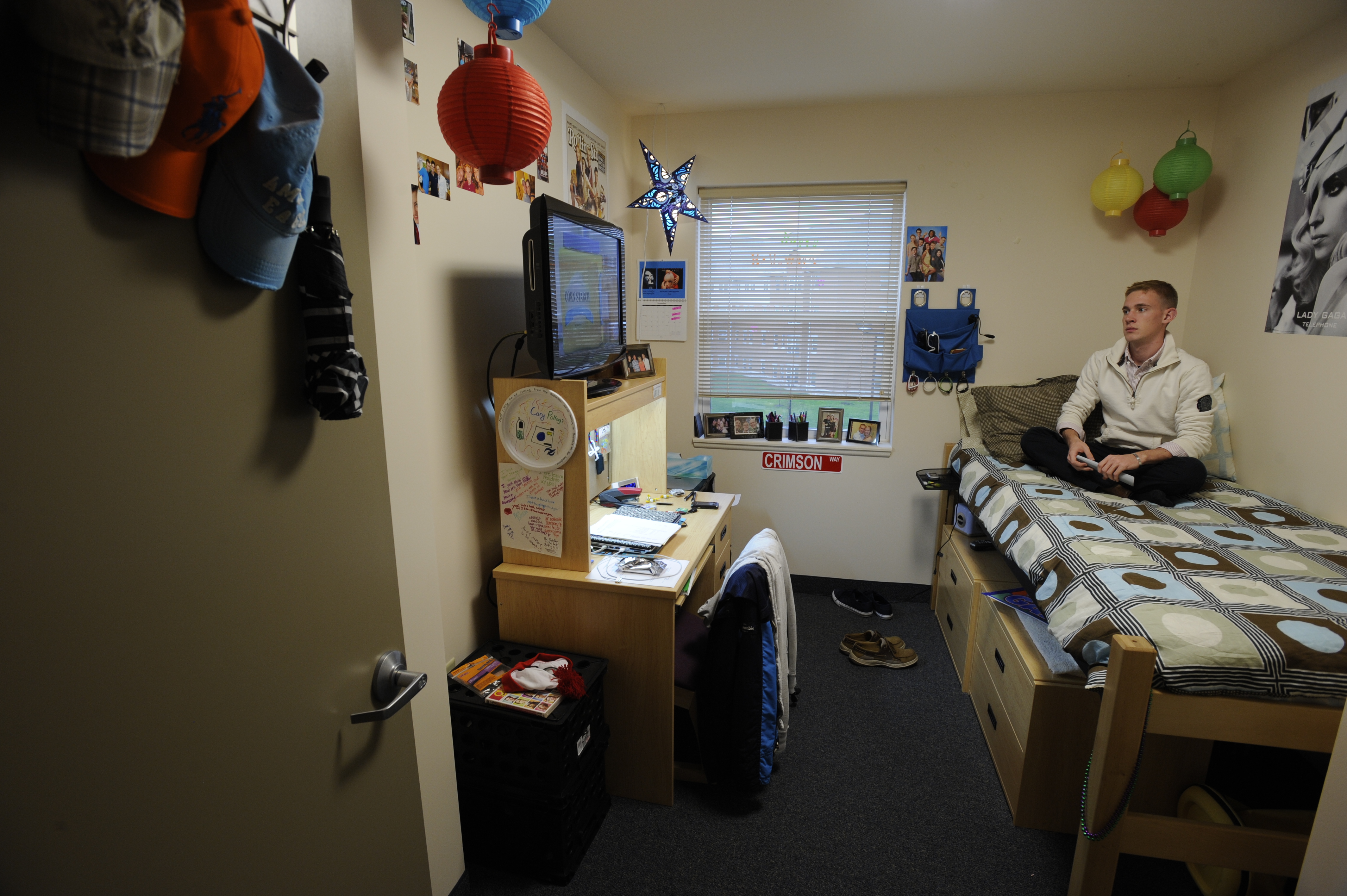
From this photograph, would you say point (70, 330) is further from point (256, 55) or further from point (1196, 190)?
point (1196, 190)

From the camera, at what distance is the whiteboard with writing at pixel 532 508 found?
1.87 metres

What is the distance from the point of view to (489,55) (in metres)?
1.41

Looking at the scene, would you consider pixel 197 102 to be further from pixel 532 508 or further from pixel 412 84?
pixel 532 508

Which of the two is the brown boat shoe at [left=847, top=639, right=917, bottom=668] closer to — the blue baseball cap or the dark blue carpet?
the dark blue carpet

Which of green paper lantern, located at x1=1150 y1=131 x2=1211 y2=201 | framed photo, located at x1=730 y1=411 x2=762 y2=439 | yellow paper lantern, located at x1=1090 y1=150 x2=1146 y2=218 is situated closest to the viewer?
green paper lantern, located at x1=1150 y1=131 x2=1211 y2=201

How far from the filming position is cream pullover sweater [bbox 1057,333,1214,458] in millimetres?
2402

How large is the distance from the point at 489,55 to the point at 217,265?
3.25 ft

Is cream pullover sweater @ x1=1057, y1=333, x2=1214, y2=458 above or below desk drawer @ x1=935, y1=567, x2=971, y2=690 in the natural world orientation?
above

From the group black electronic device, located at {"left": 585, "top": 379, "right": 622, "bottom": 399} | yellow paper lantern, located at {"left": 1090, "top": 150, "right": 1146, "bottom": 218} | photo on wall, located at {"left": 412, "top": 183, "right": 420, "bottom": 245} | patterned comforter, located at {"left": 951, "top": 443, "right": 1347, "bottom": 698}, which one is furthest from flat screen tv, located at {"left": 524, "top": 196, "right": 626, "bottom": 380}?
yellow paper lantern, located at {"left": 1090, "top": 150, "right": 1146, "bottom": 218}

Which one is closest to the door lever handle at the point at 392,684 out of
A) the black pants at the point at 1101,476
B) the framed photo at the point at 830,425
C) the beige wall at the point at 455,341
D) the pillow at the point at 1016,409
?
the beige wall at the point at 455,341

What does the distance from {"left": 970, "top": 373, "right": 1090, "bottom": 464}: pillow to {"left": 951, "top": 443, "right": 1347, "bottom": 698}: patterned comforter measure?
428mm

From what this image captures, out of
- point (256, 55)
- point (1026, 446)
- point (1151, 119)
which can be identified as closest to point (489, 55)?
point (256, 55)

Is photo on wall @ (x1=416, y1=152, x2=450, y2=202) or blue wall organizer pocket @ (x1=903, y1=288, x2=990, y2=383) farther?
blue wall organizer pocket @ (x1=903, y1=288, x2=990, y2=383)

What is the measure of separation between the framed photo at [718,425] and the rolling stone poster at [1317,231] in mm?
2284
